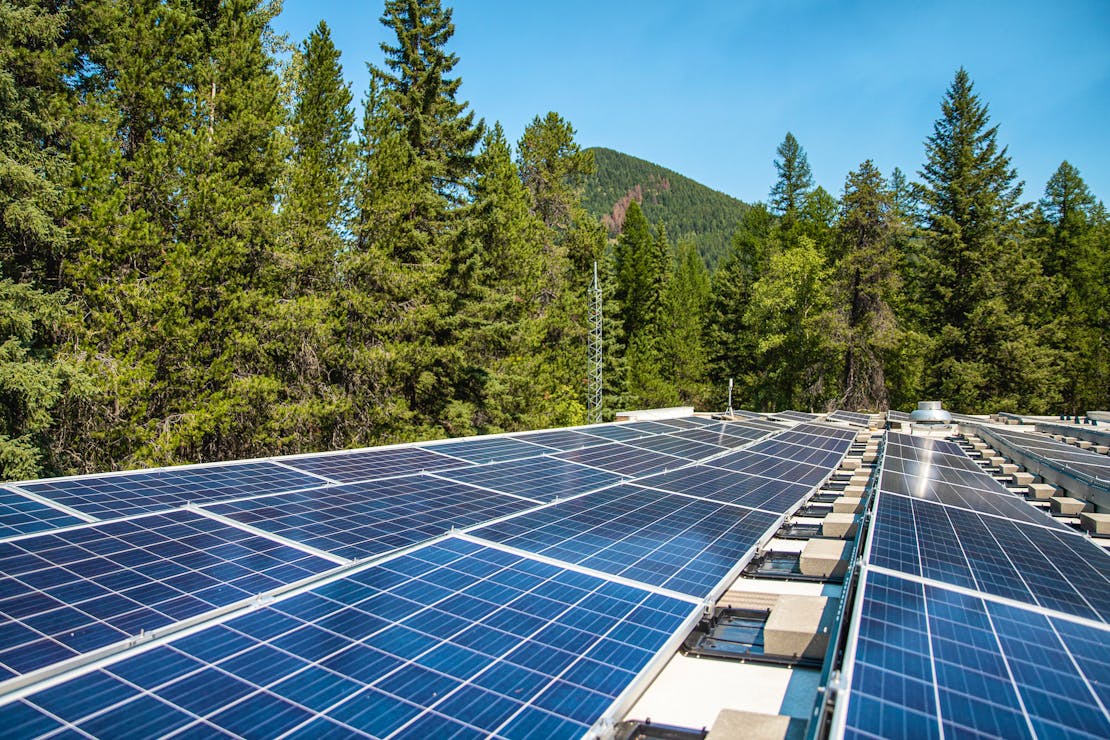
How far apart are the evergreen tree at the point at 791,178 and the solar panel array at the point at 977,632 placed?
56.4 metres

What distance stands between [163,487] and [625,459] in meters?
9.77

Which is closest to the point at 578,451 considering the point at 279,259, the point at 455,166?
the point at 279,259

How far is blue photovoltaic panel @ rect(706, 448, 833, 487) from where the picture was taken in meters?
14.7

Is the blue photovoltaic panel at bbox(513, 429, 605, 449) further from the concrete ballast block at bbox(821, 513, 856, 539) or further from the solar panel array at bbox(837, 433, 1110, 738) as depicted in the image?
the solar panel array at bbox(837, 433, 1110, 738)

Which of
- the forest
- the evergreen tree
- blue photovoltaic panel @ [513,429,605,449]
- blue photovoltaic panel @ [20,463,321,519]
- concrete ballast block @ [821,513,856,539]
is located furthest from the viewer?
the evergreen tree

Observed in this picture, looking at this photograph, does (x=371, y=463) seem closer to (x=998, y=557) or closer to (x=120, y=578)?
(x=120, y=578)

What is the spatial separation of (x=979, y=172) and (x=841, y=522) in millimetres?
47549

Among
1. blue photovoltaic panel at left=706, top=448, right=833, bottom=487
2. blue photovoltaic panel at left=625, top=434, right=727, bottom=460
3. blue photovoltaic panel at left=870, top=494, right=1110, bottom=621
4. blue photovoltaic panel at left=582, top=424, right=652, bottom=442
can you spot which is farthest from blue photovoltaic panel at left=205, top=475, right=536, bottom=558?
blue photovoltaic panel at left=582, top=424, right=652, bottom=442

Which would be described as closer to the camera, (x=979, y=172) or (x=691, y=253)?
(x=979, y=172)

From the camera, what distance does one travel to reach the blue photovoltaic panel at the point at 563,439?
17.3 m

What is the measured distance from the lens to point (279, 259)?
24.0m

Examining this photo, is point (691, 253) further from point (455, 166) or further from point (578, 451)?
point (578, 451)

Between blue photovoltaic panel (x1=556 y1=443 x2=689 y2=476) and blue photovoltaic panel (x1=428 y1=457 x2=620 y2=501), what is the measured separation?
0.62 meters

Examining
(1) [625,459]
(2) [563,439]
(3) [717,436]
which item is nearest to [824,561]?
(1) [625,459]
